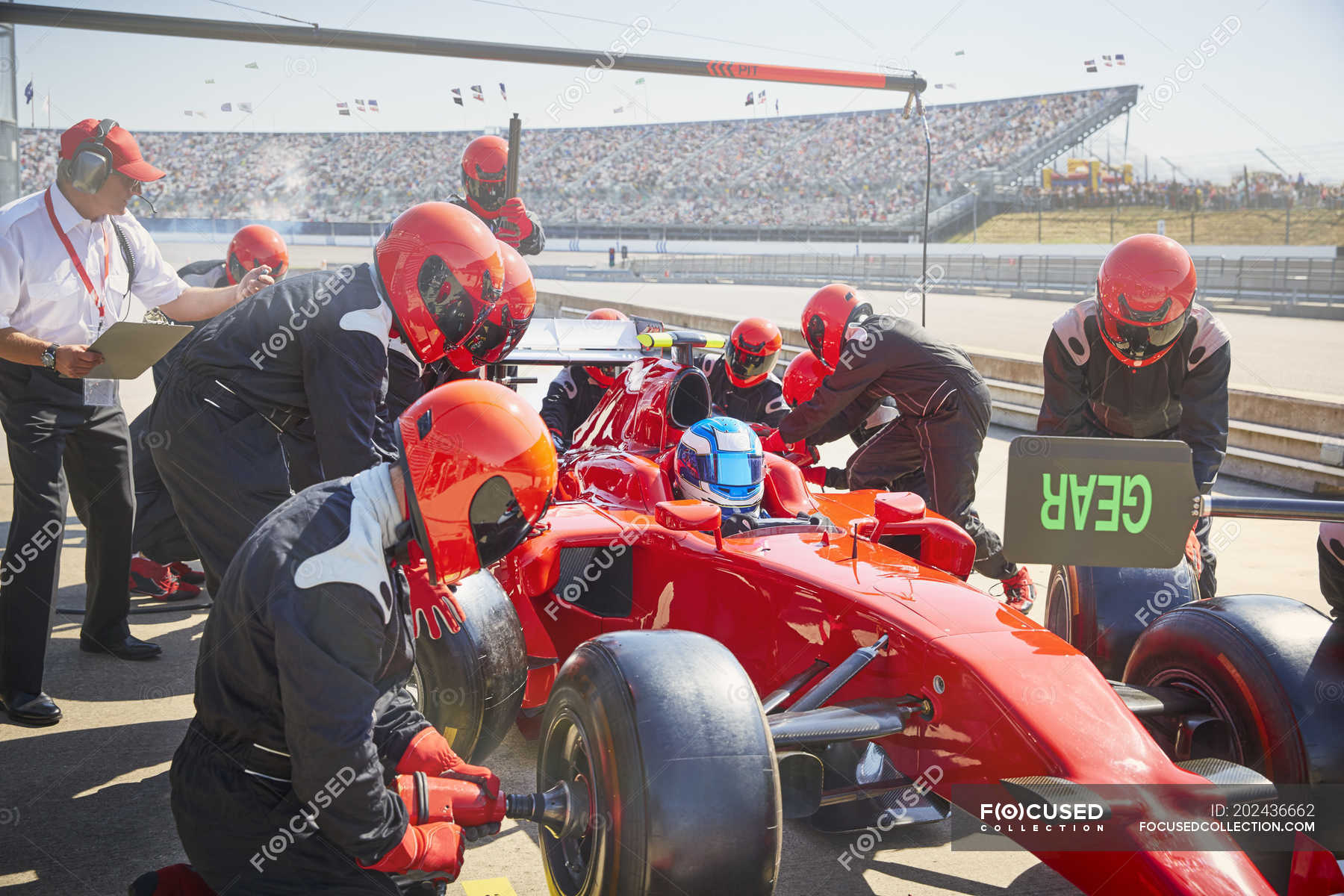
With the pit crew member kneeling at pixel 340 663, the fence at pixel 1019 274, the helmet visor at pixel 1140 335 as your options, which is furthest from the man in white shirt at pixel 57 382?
the fence at pixel 1019 274

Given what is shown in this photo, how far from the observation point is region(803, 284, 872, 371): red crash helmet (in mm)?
6668

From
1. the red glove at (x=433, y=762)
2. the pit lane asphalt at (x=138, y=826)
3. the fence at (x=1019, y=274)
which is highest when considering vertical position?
the fence at (x=1019, y=274)

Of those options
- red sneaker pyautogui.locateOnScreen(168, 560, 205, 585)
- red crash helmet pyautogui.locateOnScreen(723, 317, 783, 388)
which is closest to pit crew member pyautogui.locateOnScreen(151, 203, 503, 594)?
red sneaker pyautogui.locateOnScreen(168, 560, 205, 585)

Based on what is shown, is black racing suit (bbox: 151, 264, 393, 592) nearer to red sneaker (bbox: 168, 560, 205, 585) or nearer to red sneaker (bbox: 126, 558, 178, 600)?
red sneaker (bbox: 126, 558, 178, 600)

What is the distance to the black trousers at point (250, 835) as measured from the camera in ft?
7.72

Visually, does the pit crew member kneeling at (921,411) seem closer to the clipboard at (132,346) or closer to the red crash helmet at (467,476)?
the clipboard at (132,346)

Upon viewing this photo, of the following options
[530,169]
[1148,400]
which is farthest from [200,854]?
[530,169]

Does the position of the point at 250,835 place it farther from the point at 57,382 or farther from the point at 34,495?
the point at 57,382

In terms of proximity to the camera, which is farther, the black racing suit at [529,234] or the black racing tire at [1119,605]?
the black racing suit at [529,234]

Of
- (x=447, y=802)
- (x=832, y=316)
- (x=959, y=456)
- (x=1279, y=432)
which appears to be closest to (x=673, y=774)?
(x=447, y=802)

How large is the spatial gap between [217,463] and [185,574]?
8.84ft

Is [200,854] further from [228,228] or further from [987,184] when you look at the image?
[228,228]

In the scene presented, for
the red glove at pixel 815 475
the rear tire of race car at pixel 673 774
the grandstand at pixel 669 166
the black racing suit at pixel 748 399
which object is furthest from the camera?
the grandstand at pixel 669 166

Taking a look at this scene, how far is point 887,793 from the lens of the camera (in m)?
3.65
